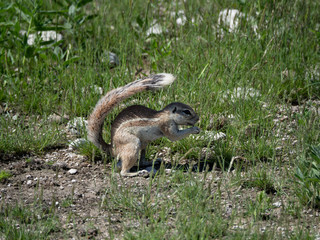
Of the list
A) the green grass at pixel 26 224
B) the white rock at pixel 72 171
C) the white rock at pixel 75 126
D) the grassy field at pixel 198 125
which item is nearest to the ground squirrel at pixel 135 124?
the grassy field at pixel 198 125

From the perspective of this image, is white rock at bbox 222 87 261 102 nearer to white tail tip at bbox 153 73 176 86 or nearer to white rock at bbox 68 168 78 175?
white tail tip at bbox 153 73 176 86

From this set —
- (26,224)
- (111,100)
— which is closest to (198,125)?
(111,100)

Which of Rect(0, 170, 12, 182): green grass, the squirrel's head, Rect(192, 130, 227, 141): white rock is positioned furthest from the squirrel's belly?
Rect(0, 170, 12, 182): green grass

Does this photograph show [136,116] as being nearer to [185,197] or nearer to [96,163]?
[96,163]

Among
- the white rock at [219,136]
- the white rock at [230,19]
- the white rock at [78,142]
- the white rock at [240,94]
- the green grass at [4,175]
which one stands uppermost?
the white rock at [230,19]

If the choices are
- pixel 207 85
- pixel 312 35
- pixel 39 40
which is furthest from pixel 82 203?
pixel 312 35

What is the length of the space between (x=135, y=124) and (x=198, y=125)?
92cm

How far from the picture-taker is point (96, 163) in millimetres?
4832

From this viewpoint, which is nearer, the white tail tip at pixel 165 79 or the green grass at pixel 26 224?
the green grass at pixel 26 224

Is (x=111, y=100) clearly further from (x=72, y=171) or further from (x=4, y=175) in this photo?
(x=4, y=175)

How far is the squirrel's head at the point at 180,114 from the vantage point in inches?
179

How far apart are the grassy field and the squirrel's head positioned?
0.90ft

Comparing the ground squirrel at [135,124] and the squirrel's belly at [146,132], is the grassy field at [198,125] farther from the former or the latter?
the squirrel's belly at [146,132]

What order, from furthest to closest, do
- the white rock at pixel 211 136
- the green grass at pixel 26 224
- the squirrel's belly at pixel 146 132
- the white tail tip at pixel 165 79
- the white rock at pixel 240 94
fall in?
the white rock at pixel 240 94, the white rock at pixel 211 136, the squirrel's belly at pixel 146 132, the white tail tip at pixel 165 79, the green grass at pixel 26 224
